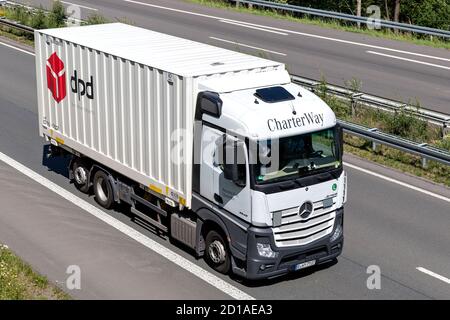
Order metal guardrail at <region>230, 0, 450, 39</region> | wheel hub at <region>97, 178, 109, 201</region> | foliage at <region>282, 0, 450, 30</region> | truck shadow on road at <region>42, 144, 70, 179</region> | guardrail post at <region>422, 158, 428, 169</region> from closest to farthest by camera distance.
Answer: wheel hub at <region>97, 178, 109, 201</region>
truck shadow on road at <region>42, 144, 70, 179</region>
guardrail post at <region>422, 158, 428, 169</region>
metal guardrail at <region>230, 0, 450, 39</region>
foliage at <region>282, 0, 450, 30</region>

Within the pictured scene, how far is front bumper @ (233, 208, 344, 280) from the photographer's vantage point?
1091 cm

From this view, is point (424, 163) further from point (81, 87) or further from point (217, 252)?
point (81, 87)

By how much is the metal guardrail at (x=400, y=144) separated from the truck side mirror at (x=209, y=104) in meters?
6.64

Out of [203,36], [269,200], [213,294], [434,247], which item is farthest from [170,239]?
[203,36]

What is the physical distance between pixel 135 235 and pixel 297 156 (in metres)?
3.68

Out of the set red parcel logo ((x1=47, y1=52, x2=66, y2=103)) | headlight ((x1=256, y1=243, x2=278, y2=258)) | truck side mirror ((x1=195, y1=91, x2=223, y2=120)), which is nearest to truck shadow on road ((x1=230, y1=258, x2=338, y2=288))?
headlight ((x1=256, y1=243, x2=278, y2=258))

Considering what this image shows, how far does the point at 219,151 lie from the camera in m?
11.2

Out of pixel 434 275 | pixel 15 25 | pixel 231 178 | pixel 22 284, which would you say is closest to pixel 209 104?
pixel 231 178

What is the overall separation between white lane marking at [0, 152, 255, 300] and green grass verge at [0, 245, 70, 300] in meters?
2.09

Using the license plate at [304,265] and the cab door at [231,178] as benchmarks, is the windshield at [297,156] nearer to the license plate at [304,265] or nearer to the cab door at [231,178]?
the cab door at [231,178]

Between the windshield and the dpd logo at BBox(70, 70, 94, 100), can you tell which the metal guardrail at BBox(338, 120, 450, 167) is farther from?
the dpd logo at BBox(70, 70, 94, 100)

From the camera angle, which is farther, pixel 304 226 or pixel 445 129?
pixel 445 129

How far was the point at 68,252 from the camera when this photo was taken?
12.4 metres

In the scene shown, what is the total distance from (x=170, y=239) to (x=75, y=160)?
321 centimetres
